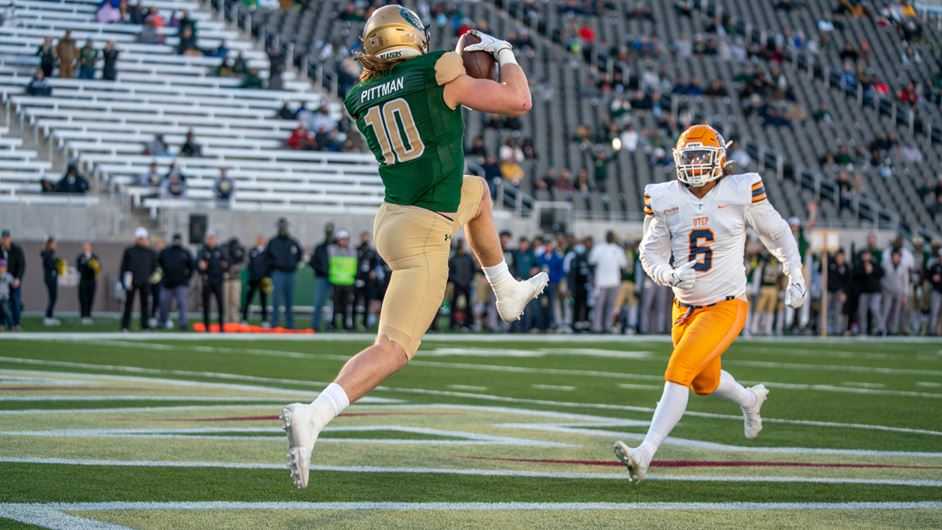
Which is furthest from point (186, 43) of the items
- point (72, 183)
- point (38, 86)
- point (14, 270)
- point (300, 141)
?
point (14, 270)

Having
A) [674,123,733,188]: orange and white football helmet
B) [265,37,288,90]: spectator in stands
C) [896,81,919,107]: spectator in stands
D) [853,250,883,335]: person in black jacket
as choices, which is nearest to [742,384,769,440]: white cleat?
[674,123,733,188]: orange and white football helmet

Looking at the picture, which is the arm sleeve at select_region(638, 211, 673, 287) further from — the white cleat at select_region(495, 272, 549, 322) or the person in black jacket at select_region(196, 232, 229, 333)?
the person in black jacket at select_region(196, 232, 229, 333)

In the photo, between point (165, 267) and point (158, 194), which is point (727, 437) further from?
point (158, 194)

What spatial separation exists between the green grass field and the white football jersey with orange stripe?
0.91m

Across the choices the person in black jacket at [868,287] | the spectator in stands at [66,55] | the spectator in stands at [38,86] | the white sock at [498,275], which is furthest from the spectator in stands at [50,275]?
the white sock at [498,275]

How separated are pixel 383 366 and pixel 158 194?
81.8 feet

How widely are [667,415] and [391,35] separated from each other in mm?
2279

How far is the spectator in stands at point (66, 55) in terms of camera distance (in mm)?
33594

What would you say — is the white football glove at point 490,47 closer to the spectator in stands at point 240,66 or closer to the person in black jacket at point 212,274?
the person in black jacket at point 212,274

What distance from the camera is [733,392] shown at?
27.9 ft

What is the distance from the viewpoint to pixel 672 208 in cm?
852

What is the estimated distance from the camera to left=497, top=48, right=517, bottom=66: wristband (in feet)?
21.1

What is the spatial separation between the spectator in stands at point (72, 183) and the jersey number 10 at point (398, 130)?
23.8 meters

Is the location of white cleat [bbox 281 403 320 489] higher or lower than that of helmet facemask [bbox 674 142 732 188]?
lower
